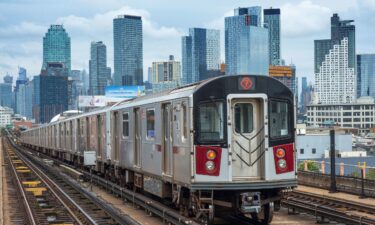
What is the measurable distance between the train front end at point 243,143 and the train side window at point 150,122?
352 centimetres

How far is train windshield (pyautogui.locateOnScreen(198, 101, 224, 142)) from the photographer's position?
12461 mm

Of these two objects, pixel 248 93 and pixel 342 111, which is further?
pixel 342 111

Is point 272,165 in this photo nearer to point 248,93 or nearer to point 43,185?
point 248,93

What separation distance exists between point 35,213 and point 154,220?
3.76 m

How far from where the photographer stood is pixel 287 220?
14797mm

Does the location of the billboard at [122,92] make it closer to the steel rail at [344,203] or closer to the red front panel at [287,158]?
the steel rail at [344,203]

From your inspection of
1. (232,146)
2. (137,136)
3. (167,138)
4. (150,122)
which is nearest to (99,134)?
Answer: (137,136)

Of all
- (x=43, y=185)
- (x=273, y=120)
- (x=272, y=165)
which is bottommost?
(x=43, y=185)

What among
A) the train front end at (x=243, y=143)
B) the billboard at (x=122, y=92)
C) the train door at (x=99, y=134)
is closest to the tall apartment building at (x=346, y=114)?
the billboard at (x=122, y=92)

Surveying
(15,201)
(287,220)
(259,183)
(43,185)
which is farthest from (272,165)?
(43,185)

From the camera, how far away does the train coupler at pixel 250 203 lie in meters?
12.5

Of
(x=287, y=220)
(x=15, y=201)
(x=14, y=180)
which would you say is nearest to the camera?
(x=287, y=220)

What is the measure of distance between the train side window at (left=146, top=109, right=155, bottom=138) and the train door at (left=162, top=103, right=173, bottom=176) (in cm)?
99

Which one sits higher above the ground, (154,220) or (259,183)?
(259,183)
